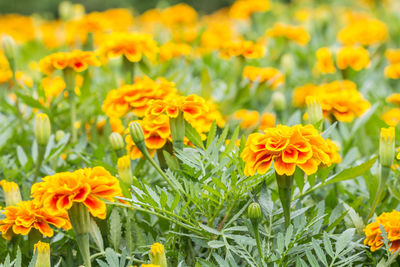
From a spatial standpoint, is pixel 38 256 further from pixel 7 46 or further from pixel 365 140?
pixel 365 140

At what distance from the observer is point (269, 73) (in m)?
1.84

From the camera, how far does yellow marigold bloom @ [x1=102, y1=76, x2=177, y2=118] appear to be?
45.4 inches

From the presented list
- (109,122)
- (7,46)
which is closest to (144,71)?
(109,122)

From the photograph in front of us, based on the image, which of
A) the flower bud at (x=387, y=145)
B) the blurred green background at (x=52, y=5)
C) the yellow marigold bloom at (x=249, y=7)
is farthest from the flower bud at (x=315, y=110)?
the blurred green background at (x=52, y=5)

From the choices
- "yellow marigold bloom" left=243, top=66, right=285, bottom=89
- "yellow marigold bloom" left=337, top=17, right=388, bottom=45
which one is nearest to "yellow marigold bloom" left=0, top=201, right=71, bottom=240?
"yellow marigold bloom" left=243, top=66, right=285, bottom=89

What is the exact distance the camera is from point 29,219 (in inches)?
38.8

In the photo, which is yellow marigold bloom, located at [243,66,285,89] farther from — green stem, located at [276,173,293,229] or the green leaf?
green stem, located at [276,173,293,229]

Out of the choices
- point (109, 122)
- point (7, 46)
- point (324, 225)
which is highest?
point (7, 46)

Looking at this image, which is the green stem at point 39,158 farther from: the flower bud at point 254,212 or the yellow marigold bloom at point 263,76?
the yellow marigold bloom at point 263,76

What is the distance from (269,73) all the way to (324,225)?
846mm

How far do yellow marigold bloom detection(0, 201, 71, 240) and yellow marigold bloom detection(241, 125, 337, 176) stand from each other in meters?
0.37

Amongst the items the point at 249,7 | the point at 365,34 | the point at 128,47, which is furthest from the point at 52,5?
the point at 128,47

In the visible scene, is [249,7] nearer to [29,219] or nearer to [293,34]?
[293,34]

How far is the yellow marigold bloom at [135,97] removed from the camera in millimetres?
1153
